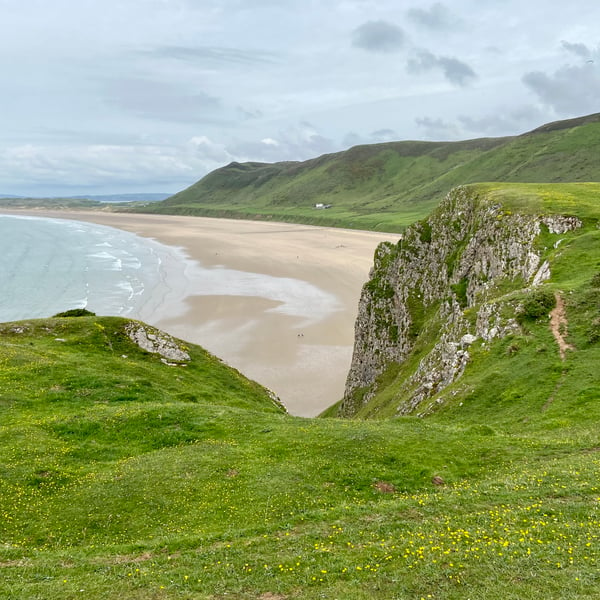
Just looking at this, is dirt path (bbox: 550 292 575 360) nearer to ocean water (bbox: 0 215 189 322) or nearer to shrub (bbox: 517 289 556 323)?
shrub (bbox: 517 289 556 323)

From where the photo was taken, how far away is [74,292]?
12031cm

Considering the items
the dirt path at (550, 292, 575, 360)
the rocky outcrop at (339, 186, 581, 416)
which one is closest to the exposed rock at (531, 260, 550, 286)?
the rocky outcrop at (339, 186, 581, 416)

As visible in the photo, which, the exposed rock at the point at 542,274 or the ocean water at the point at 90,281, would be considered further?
the ocean water at the point at 90,281

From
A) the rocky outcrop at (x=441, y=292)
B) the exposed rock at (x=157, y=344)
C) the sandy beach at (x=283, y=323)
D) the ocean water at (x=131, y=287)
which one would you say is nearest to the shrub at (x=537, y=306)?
the rocky outcrop at (x=441, y=292)

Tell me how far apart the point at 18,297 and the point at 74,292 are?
1399 cm

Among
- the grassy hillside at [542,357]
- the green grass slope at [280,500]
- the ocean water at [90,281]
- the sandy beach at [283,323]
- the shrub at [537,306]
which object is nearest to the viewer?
the green grass slope at [280,500]

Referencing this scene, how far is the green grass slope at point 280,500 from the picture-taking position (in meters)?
14.2

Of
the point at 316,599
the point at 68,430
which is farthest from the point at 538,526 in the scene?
the point at 68,430

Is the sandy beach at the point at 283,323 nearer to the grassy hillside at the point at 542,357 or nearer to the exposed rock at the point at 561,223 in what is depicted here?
the grassy hillside at the point at 542,357

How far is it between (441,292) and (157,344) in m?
40.2

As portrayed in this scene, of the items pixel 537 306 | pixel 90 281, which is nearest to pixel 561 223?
pixel 537 306

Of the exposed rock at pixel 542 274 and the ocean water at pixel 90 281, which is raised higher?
the exposed rock at pixel 542 274

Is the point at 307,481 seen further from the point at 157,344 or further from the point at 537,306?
the point at 157,344

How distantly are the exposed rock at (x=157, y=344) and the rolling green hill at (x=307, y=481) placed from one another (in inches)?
106
